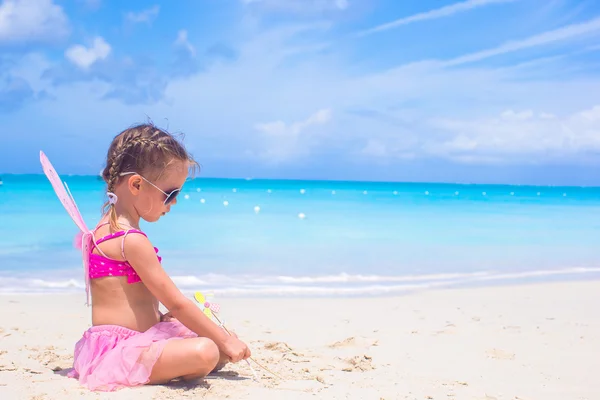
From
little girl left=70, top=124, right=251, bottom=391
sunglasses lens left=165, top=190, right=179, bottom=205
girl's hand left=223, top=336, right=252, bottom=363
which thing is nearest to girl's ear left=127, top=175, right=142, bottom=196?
little girl left=70, top=124, right=251, bottom=391

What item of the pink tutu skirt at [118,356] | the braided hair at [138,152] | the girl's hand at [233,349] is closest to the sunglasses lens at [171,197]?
the braided hair at [138,152]

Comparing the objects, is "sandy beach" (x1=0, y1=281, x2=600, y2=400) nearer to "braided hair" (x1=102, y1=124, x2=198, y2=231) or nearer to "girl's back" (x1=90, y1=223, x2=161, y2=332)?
"girl's back" (x1=90, y1=223, x2=161, y2=332)

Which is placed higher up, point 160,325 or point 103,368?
point 160,325

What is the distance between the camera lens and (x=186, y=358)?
2.77 meters

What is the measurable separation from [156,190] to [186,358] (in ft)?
2.67

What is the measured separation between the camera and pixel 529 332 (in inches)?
185

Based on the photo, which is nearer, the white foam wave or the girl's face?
the girl's face

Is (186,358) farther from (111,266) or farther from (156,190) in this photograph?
(156,190)

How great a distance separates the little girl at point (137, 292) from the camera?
2.76 meters

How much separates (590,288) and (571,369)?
144 inches

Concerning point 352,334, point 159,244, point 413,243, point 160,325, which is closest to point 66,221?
point 159,244

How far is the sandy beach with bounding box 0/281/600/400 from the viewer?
3.02 metres

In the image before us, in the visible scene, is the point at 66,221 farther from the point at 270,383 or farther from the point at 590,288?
the point at 270,383

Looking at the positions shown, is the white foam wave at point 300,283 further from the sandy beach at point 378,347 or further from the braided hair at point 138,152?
the braided hair at point 138,152
